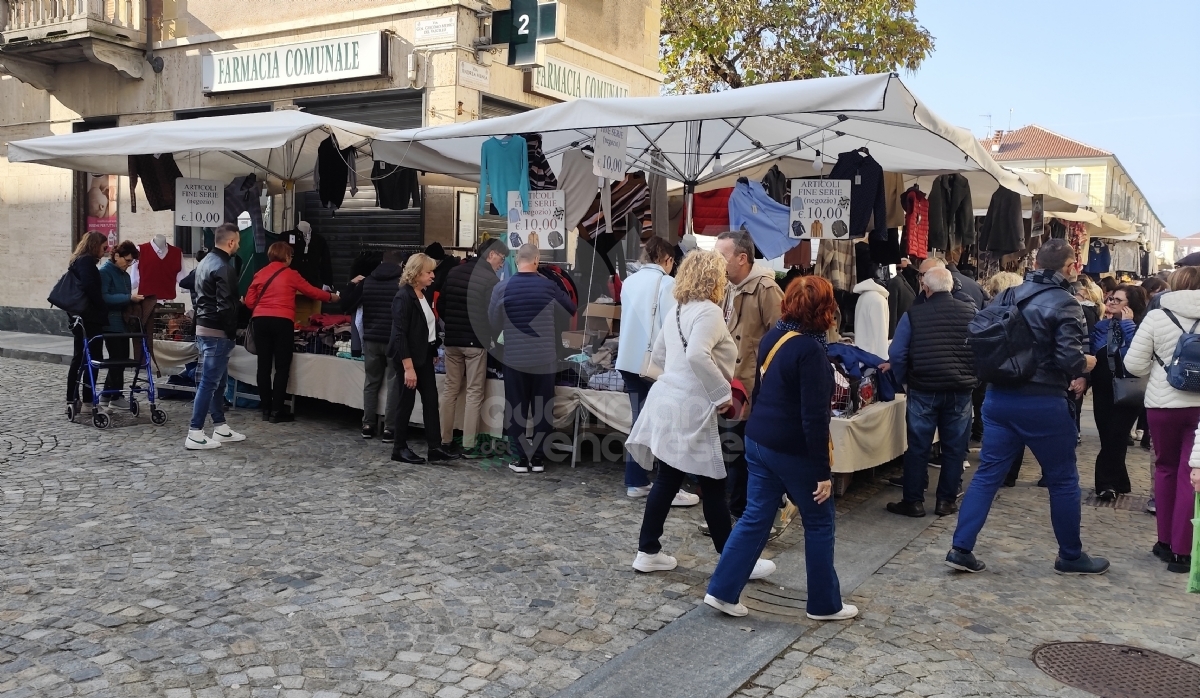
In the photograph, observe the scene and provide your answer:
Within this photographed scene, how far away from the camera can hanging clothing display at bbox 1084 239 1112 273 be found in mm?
20703

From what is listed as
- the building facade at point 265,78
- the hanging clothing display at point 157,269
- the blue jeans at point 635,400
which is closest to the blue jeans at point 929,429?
the blue jeans at point 635,400

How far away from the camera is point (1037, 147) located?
68.2m

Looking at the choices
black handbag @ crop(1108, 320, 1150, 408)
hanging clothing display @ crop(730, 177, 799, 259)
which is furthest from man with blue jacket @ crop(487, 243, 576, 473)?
black handbag @ crop(1108, 320, 1150, 408)

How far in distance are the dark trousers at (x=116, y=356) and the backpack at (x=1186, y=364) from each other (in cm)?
872

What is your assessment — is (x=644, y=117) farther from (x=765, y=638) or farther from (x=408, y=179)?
(x=408, y=179)

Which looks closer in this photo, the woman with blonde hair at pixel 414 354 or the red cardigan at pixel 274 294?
the woman with blonde hair at pixel 414 354

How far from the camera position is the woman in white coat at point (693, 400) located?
191 inches

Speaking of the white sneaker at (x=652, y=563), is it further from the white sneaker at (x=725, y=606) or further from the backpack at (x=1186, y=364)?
the backpack at (x=1186, y=364)

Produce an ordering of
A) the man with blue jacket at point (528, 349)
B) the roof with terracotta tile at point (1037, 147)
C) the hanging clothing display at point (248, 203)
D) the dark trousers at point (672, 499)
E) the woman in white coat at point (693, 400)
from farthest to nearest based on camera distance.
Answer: the roof with terracotta tile at point (1037, 147) → the hanging clothing display at point (248, 203) → the man with blue jacket at point (528, 349) → the dark trousers at point (672, 499) → the woman in white coat at point (693, 400)

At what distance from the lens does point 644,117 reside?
6.64 m

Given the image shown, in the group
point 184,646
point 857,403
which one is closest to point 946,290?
point 857,403

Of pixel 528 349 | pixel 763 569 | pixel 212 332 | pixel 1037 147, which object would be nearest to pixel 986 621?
pixel 763 569

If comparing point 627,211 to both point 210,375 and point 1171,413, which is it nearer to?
point 210,375

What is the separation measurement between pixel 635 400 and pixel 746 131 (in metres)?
2.88
